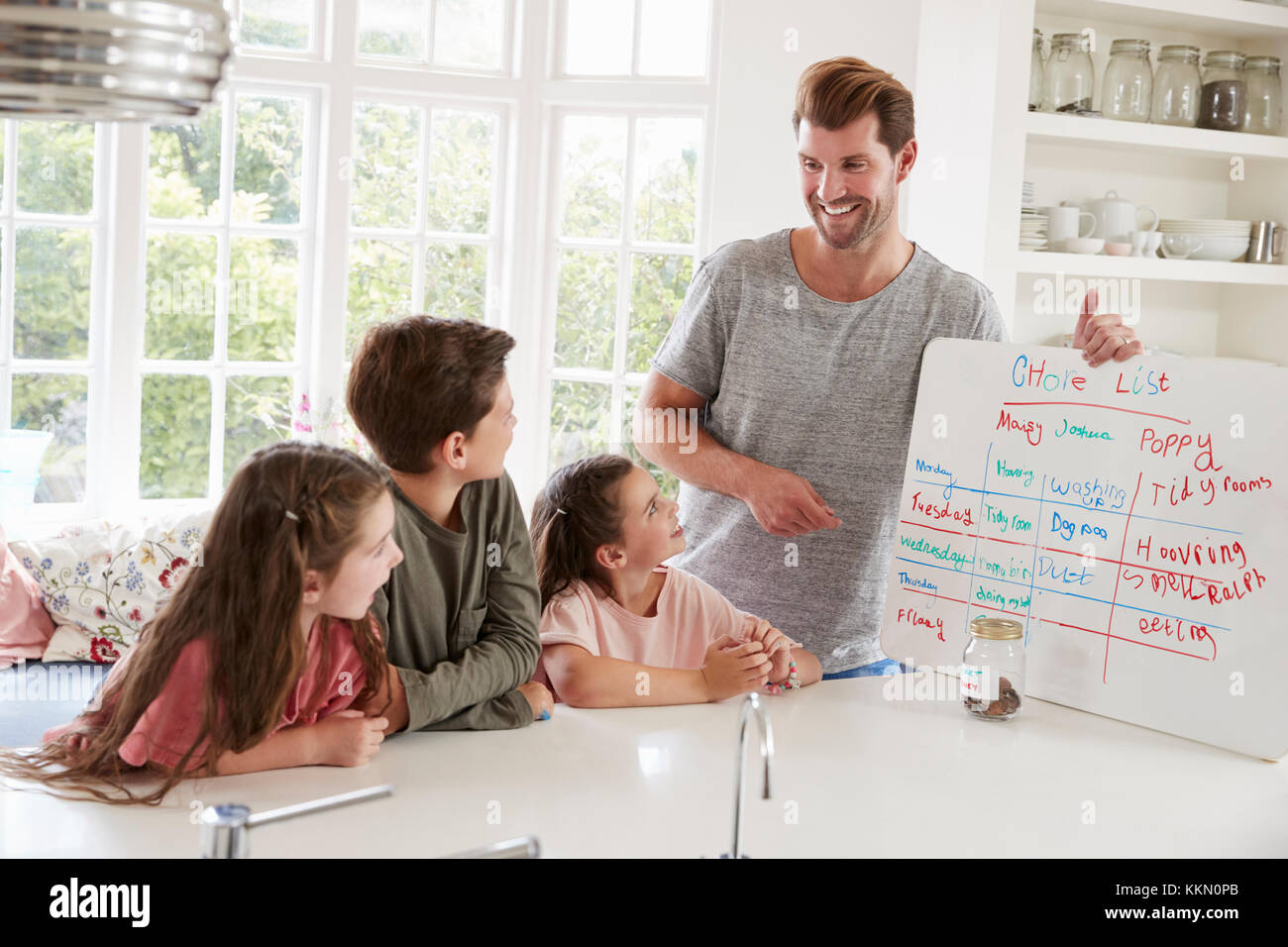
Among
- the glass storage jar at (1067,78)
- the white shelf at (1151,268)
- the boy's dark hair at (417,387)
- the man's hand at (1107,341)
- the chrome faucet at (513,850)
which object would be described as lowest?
the chrome faucet at (513,850)

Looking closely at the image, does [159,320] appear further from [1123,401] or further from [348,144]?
[1123,401]

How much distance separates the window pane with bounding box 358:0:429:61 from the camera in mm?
4094

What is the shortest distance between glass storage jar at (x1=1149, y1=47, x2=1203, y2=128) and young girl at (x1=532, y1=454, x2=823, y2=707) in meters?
2.29

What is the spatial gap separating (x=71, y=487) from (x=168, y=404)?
39 cm

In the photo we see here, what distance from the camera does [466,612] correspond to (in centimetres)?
160

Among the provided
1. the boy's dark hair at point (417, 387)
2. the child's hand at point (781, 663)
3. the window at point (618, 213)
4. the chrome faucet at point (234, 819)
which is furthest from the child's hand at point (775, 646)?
the window at point (618, 213)

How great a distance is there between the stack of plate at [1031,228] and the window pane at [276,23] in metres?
2.27

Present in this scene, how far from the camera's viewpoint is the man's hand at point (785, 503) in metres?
1.93

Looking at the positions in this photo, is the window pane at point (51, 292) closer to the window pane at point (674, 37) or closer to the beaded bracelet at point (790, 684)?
the window pane at point (674, 37)

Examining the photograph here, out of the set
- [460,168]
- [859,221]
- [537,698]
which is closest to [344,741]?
[537,698]

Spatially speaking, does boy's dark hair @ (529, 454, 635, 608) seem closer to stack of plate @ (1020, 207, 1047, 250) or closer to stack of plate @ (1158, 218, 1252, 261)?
stack of plate @ (1020, 207, 1047, 250)

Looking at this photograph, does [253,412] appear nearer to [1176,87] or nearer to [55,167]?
[55,167]

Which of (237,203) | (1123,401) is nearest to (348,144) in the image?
(237,203)

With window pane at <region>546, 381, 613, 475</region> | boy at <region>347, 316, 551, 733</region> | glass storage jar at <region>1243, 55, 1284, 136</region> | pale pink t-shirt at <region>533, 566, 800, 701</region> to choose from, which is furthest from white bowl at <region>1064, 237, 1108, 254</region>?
boy at <region>347, 316, 551, 733</region>
